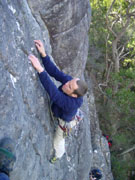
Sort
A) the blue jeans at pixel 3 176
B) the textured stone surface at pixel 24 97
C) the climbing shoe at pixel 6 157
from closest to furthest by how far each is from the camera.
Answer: the blue jeans at pixel 3 176 → the climbing shoe at pixel 6 157 → the textured stone surface at pixel 24 97

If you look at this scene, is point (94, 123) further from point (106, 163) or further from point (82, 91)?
point (82, 91)

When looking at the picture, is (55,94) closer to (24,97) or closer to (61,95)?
(61,95)

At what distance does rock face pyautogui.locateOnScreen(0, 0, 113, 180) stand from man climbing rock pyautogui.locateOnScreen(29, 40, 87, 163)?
0.49 ft

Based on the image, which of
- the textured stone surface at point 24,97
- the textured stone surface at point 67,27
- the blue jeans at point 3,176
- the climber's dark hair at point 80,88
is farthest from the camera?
the textured stone surface at point 67,27

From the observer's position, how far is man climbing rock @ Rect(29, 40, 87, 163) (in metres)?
3.40

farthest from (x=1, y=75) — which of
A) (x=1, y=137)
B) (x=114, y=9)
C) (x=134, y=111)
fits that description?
(x=114, y=9)

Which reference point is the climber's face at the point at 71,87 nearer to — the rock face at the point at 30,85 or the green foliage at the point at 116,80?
the rock face at the point at 30,85

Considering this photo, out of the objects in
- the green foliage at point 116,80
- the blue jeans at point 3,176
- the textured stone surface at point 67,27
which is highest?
the blue jeans at point 3,176

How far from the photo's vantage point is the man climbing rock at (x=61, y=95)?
3.40 meters

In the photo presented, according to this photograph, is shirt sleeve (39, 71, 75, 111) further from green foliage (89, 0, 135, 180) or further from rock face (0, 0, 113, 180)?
green foliage (89, 0, 135, 180)

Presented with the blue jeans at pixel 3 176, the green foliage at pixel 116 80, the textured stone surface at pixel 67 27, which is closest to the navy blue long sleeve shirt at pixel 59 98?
the blue jeans at pixel 3 176

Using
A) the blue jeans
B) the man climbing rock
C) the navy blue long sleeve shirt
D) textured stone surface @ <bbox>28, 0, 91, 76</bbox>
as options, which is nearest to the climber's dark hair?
the man climbing rock

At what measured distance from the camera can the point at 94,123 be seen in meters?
12.4

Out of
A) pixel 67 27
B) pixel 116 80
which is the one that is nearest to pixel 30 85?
pixel 67 27
